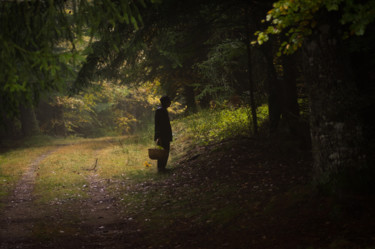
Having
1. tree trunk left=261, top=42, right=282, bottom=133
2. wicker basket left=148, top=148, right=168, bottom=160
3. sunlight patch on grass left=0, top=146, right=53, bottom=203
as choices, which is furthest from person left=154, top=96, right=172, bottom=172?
sunlight patch on grass left=0, top=146, right=53, bottom=203

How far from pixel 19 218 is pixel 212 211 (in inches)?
175

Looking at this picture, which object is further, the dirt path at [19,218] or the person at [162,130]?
the person at [162,130]

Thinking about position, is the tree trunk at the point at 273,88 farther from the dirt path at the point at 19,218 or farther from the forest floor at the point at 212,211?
the dirt path at the point at 19,218

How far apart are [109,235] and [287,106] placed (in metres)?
6.39

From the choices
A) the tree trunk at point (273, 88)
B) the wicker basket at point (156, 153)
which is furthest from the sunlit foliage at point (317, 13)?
the wicker basket at point (156, 153)

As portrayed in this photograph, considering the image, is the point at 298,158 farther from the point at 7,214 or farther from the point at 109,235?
the point at 7,214

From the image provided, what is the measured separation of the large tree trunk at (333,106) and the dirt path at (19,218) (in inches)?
219

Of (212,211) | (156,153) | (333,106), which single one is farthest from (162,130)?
(333,106)

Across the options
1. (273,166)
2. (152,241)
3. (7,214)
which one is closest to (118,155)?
(7,214)

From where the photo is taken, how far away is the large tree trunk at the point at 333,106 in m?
5.38

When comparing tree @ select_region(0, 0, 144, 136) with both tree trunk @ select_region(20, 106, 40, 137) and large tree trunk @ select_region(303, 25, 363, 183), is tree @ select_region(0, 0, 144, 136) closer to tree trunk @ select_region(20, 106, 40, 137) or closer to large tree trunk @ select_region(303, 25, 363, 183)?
large tree trunk @ select_region(303, 25, 363, 183)

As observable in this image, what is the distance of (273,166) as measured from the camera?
871 centimetres

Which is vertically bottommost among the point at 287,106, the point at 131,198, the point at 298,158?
the point at 131,198

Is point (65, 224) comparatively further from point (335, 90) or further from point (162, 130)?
point (335, 90)
